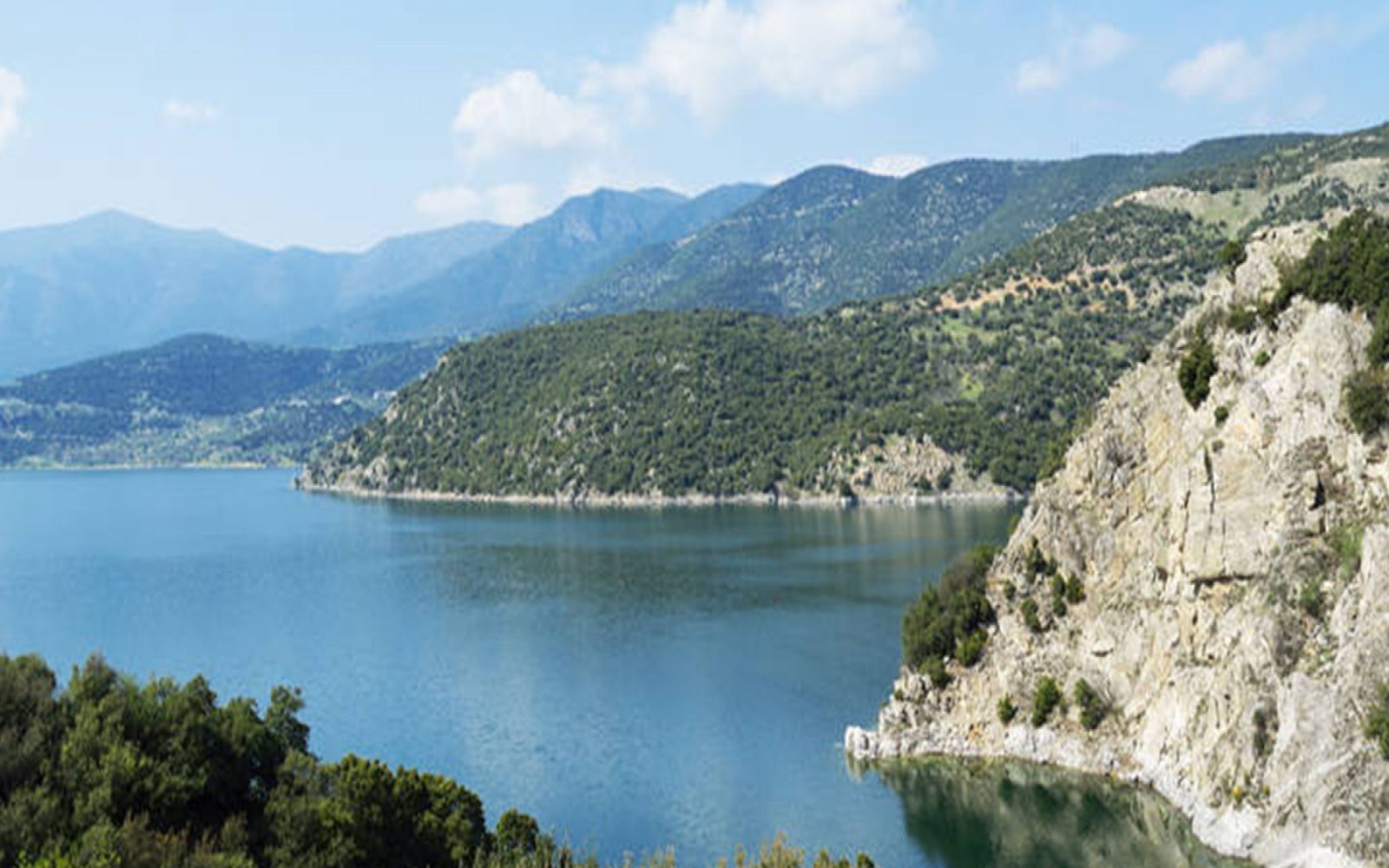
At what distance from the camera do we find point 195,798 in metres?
35.1

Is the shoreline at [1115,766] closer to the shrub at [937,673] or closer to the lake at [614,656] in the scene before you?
the lake at [614,656]

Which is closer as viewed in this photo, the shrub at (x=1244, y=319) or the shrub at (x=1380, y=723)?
the shrub at (x=1380, y=723)

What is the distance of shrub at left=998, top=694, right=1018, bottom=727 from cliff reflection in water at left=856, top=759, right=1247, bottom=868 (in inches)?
80.2

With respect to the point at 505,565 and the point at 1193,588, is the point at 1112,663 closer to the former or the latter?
the point at 1193,588

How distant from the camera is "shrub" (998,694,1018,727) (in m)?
54.6

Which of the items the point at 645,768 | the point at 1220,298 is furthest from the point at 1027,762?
the point at 1220,298

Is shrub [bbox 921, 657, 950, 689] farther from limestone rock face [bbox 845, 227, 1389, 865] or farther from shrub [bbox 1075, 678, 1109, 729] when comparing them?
shrub [bbox 1075, 678, 1109, 729]

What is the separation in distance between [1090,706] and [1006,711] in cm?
366

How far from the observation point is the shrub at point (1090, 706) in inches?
2076

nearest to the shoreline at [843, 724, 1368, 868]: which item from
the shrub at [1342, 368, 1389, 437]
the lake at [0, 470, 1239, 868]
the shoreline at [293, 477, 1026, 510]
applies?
the lake at [0, 470, 1239, 868]

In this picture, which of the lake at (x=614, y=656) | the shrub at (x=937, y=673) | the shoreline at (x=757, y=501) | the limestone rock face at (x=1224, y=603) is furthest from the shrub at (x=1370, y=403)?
the shoreline at (x=757, y=501)

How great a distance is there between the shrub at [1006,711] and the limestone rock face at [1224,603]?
31cm

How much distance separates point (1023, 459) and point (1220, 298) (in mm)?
109874

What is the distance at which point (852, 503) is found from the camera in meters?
170
